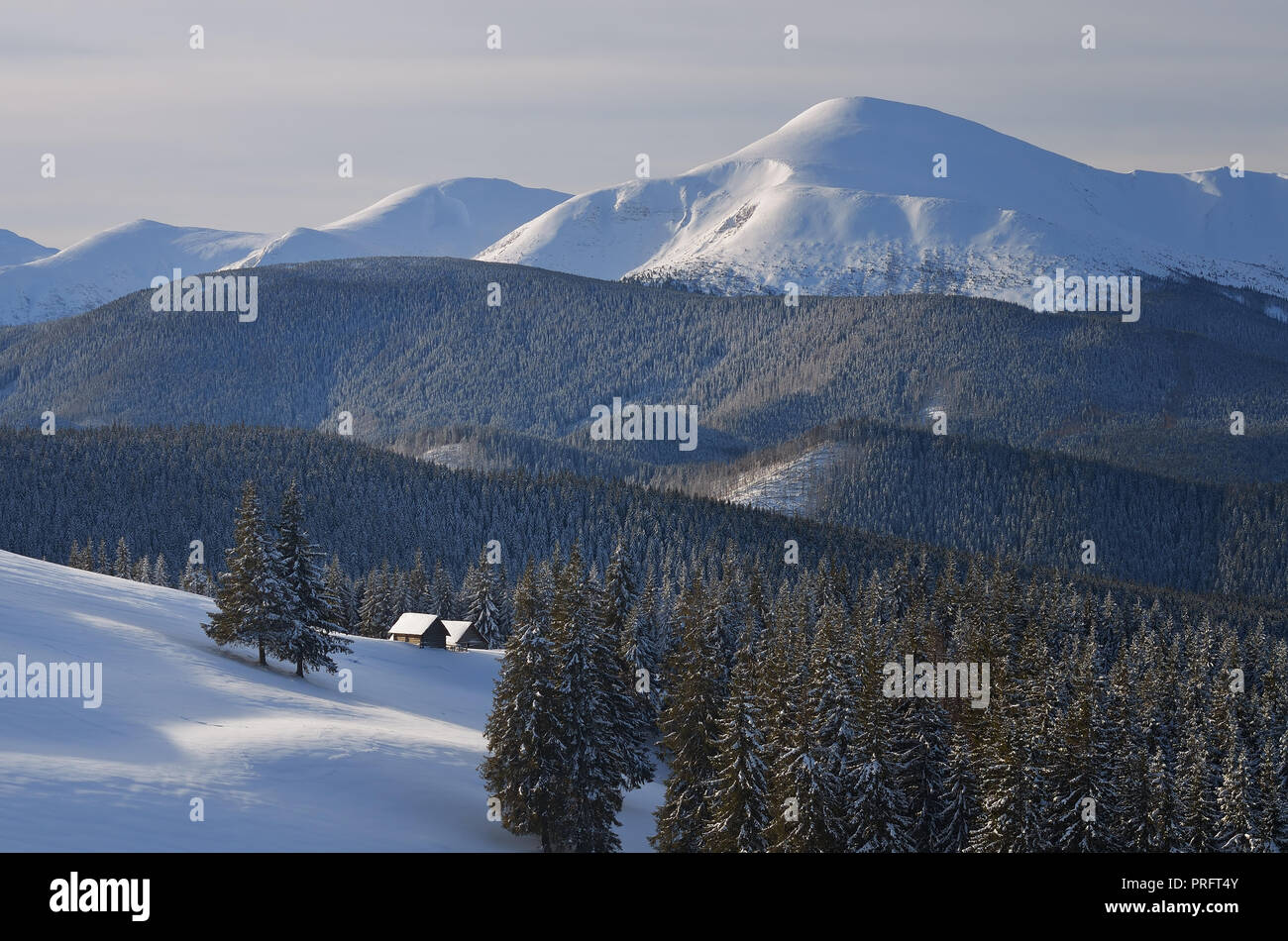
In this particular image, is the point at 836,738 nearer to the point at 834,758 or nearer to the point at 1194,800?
the point at 834,758

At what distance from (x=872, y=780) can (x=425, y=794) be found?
51.9 ft

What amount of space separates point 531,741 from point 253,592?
23.3 metres

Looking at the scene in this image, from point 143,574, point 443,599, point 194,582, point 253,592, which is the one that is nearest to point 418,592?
point 443,599

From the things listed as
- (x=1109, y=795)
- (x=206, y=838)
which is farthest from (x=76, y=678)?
(x=1109, y=795)

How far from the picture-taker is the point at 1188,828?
54250 millimetres

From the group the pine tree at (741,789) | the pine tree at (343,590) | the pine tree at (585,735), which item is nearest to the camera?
the pine tree at (741,789)

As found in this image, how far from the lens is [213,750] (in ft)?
161

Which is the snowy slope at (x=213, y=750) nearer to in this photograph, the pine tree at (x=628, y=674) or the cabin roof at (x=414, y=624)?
the pine tree at (x=628, y=674)

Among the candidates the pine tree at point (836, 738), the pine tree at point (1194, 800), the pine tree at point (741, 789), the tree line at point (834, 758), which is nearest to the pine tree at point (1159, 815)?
the tree line at point (834, 758)

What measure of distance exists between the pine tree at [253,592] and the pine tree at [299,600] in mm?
386

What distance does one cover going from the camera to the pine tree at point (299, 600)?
65875mm

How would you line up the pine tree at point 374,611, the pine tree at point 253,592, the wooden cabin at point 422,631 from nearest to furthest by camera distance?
the pine tree at point 253,592 → the wooden cabin at point 422,631 → the pine tree at point 374,611

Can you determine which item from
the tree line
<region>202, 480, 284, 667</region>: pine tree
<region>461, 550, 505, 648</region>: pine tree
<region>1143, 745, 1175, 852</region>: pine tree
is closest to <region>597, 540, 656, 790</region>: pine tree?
the tree line

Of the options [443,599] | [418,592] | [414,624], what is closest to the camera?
[414,624]
